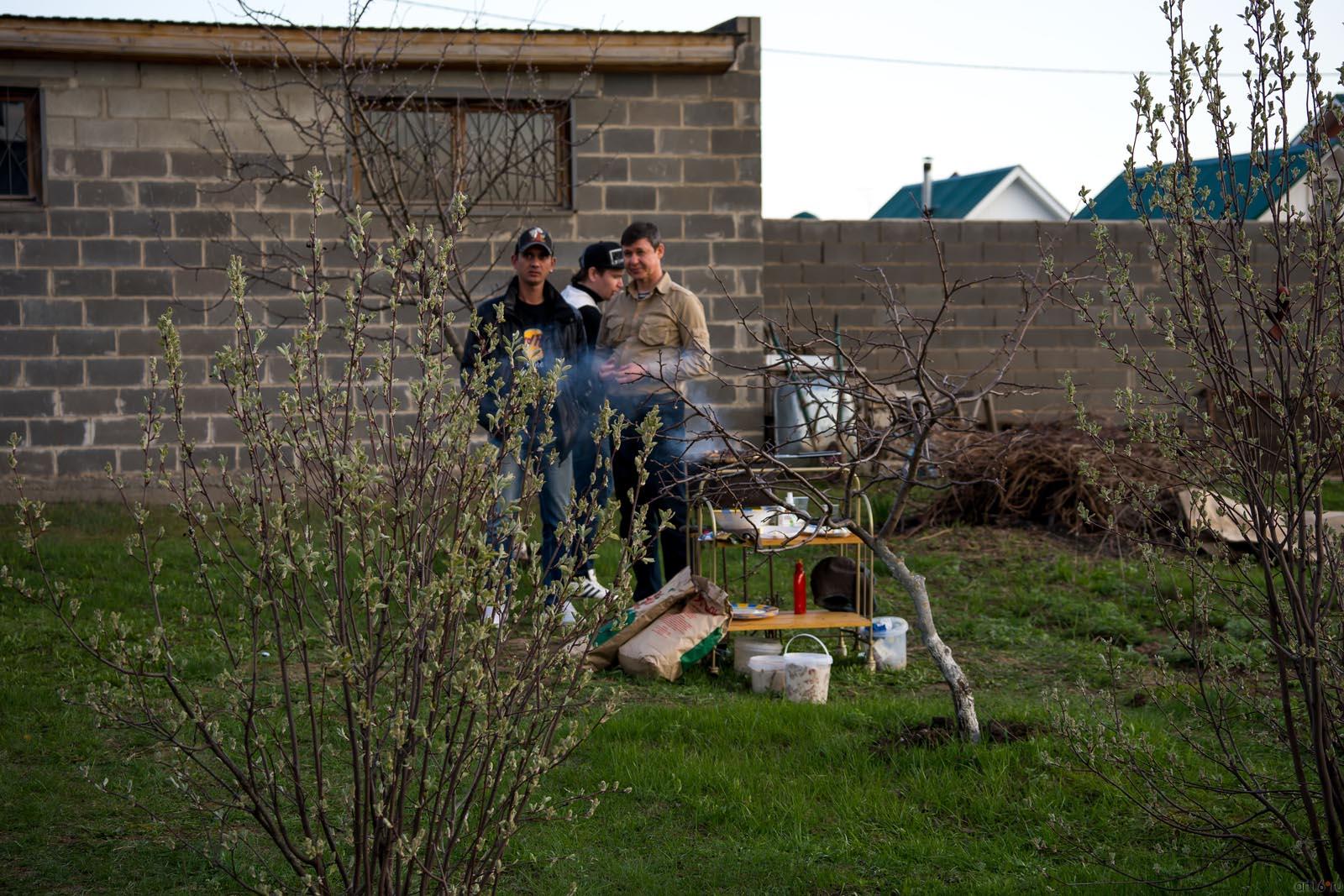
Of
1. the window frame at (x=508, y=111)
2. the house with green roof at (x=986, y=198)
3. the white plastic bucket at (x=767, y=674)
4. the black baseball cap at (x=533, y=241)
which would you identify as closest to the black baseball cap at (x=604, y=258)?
the black baseball cap at (x=533, y=241)

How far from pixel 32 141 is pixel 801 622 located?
8092 millimetres

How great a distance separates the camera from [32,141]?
11023 millimetres

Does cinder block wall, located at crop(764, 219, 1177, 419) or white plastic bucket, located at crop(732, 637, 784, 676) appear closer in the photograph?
white plastic bucket, located at crop(732, 637, 784, 676)

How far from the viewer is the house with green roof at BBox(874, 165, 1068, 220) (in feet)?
114

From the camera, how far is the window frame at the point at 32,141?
35.9ft

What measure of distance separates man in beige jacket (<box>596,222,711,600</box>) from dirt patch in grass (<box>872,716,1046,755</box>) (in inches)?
78.3

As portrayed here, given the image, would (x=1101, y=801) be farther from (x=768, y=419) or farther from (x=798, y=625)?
(x=768, y=419)

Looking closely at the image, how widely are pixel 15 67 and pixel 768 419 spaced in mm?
6997

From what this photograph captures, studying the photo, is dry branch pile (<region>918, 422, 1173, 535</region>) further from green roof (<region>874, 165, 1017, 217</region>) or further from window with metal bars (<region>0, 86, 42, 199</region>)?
green roof (<region>874, 165, 1017, 217</region>)

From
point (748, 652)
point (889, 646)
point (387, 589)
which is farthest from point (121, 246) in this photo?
point (387, 589)

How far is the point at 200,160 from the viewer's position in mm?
11031

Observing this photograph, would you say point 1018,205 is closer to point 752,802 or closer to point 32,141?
point 32,141

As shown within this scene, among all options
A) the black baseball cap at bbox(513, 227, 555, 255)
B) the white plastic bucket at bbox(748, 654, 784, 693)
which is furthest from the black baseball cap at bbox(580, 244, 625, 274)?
the white plastic bucket at bbox(748, 654, 784, 693)

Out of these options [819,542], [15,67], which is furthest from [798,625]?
[15,67]
